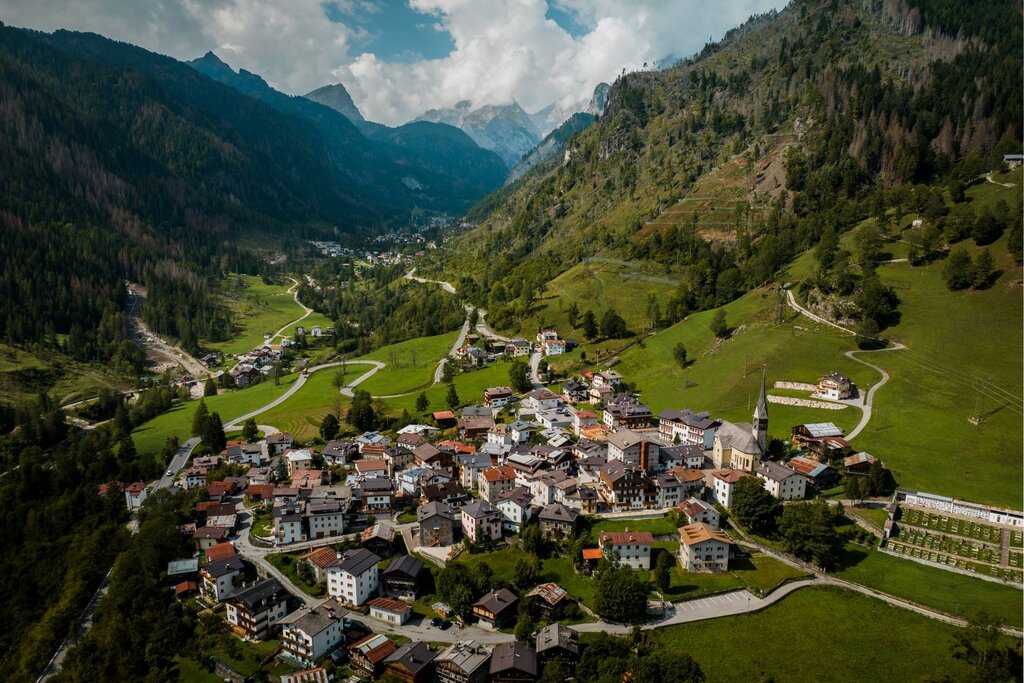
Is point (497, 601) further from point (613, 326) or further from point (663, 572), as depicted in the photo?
point (613, 326)

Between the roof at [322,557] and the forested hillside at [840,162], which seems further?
the forested hillside at [840,162]

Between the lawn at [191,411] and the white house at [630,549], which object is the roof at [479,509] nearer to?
the white house at [630,549]

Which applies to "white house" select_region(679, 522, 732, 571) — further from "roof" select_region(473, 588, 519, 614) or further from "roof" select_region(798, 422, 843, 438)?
"roof" select_region(798, 422, 843, 438)

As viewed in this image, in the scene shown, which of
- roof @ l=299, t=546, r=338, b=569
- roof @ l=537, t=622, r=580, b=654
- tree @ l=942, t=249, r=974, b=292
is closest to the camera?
roof @ l=537, t=622, r=580, b=654

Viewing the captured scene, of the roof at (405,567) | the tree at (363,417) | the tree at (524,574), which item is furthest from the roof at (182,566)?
the tree at (363,417)

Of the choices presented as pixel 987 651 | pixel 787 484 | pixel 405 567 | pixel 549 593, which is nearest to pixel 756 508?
pixel 787 484

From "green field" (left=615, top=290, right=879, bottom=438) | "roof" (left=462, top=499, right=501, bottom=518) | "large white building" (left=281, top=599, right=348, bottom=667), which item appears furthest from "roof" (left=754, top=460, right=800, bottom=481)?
"large white building" (left=281, top=599, right=348, bottom=667)
